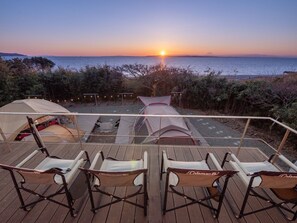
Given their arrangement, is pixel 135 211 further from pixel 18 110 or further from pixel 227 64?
pixel 227 64

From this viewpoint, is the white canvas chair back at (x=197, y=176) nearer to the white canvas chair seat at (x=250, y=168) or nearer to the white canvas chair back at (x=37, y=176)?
the white canvas chair seat at (x=250, y=168)

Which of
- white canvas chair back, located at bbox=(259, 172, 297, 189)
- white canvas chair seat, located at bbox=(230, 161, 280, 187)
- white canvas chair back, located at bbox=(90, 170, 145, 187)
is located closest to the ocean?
white canvas chair seat, located at bbox=(230, 161, 280, 187)

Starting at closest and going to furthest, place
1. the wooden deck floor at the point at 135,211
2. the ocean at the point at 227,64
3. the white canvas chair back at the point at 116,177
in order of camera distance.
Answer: the white canvas chair back at the point at 116,177
the wooden deck floor at the point at 135,211
the ocean at the point at 227,64

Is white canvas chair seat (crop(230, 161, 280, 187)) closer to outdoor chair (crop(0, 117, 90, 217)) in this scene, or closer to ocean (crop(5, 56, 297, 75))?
outdoor chair (crop(0, 117, 90, 217))

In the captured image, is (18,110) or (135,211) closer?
(135,211)

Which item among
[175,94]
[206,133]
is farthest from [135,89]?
[206,133]

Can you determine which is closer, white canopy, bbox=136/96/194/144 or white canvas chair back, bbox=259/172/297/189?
white canvas chair back, bbox=259/172/297/189

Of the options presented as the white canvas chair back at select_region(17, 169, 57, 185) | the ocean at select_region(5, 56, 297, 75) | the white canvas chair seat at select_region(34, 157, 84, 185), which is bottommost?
the ocean at select_region(5, 56, 297, 75)

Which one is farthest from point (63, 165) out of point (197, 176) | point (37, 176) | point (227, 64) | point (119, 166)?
point (227, 64)

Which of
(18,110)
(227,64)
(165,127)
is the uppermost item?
(18,110)

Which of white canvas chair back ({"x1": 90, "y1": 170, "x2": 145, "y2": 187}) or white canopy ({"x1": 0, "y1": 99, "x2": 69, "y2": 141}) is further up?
white canvas chair back ({"x1": 90, "y1": 170, "x2": 145, "y2": 187})

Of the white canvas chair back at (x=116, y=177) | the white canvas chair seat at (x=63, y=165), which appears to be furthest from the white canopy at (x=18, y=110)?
the white canvas chair back at (x=116, y=177)

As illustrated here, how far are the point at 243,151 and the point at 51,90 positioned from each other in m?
13.0

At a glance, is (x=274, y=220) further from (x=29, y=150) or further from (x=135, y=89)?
(x=135, y=89)
